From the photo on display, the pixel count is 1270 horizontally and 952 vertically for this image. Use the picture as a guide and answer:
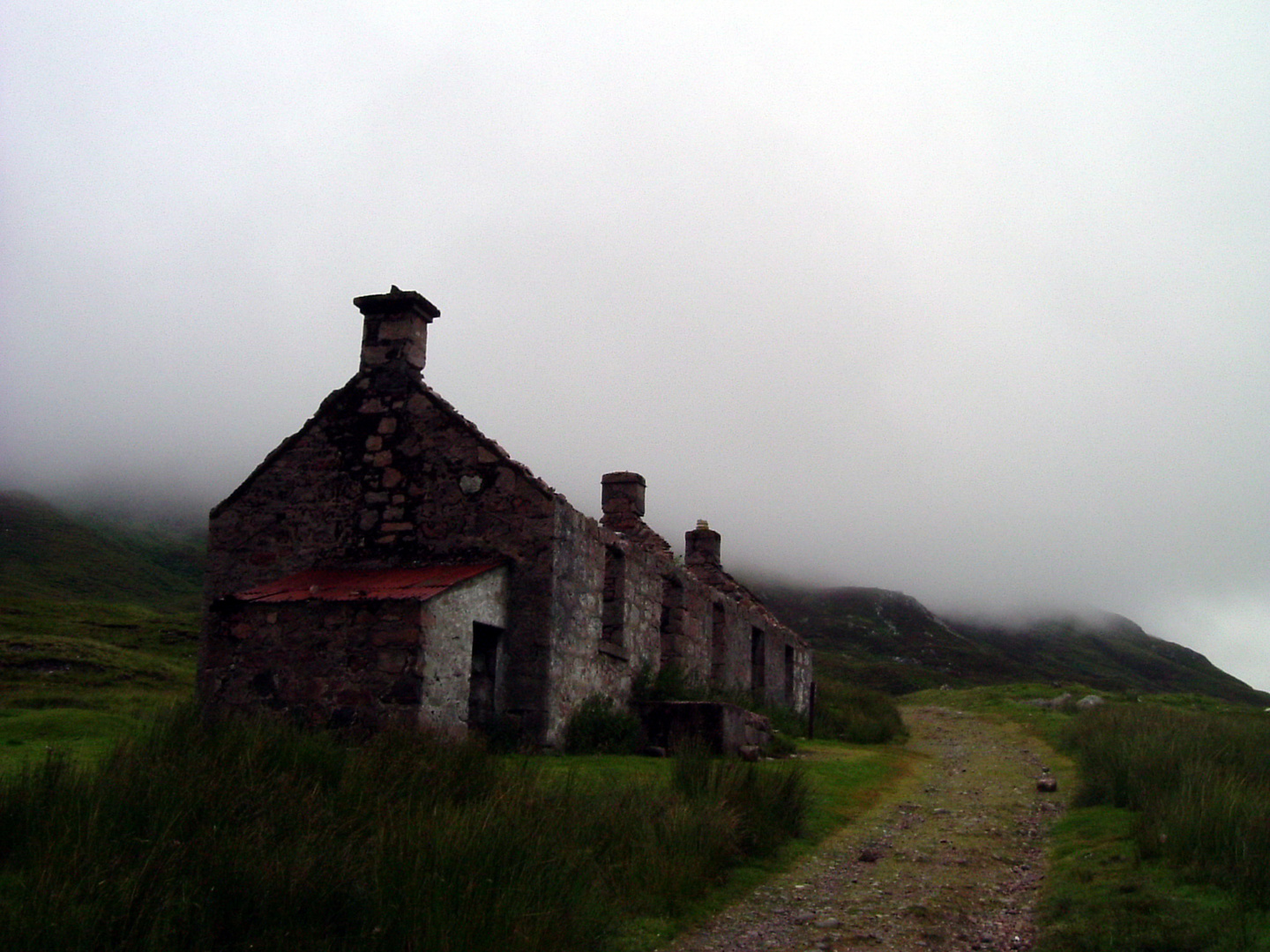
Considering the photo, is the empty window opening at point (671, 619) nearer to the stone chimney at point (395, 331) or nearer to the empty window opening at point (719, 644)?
the empty window opening at point (719, 644)

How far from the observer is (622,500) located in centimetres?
1694

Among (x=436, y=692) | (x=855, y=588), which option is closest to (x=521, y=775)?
(x=436, y=692)

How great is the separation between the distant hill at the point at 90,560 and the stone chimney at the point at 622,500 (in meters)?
33.2

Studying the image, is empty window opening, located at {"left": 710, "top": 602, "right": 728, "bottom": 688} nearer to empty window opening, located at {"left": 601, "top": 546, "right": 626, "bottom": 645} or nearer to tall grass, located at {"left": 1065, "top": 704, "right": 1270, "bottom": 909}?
empty window opening, located at {"left": 601, "top": 546, "right": 626, "bottom": 645}

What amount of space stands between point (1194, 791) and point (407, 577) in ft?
24.5

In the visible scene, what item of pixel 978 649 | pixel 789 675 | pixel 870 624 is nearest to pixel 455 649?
pixel 789 675

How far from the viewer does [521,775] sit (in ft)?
23.3

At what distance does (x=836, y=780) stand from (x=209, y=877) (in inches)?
323

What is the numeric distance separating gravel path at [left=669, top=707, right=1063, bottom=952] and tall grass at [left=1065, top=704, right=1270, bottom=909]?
76cm

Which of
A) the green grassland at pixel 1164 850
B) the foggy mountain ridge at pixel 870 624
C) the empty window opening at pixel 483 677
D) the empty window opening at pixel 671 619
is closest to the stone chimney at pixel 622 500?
the empty window opening at pixel 671 619

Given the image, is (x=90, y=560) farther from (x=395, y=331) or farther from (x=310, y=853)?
(x=310, y=853)

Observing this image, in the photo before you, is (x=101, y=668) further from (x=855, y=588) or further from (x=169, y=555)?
(x=855, y=588)

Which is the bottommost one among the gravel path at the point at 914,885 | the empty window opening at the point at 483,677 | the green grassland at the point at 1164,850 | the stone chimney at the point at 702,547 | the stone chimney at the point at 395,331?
the gravel path at the point at 914,885

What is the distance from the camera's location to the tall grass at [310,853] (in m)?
4.20
